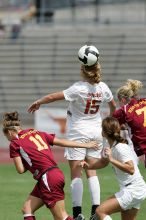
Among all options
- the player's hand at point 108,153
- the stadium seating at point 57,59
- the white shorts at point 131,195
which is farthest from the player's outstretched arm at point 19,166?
the stadium seating at point 57,59

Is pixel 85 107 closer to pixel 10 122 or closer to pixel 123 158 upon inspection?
pixel 10 122

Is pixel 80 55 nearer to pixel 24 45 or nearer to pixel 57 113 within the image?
pixel 57 113

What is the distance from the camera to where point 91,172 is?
30.1ft

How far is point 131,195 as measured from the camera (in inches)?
292

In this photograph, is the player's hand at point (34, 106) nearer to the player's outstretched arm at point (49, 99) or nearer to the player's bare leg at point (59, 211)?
the player's outstretched arm at point (49, 99)

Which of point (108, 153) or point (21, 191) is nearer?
point (108, 153)

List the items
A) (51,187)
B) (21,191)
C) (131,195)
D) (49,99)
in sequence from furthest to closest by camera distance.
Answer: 1. (21,191)
2. (49,99)
3. (51,187)
4. (131,195)

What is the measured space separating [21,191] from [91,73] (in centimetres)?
352

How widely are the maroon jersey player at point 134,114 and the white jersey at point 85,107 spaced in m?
0.22

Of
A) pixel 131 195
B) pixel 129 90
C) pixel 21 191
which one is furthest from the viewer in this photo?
pixel 21 191

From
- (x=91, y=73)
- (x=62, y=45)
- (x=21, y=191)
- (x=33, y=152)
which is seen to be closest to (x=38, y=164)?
(x=33, y=152)

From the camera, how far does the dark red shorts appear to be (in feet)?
24.8

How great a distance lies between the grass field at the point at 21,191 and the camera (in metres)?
9.57

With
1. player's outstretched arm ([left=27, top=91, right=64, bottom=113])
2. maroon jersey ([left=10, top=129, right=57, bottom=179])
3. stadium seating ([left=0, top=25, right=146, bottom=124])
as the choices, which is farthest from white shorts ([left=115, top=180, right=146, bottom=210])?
stadium seating ([left=0, top=25, right=146, bottom=124])
